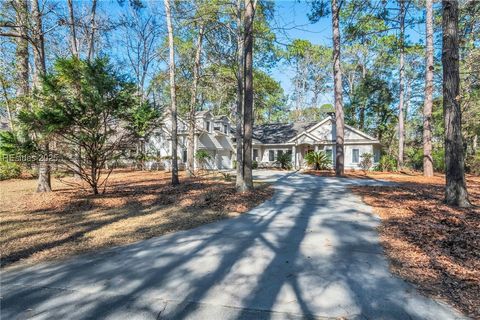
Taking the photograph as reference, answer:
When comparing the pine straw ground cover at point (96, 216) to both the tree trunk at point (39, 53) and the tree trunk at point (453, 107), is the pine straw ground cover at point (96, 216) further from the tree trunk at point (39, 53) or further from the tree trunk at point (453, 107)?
the tree trunk at point (453, 107)

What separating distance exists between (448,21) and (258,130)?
25395 millimetres

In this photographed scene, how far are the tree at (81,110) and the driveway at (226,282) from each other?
5.22m

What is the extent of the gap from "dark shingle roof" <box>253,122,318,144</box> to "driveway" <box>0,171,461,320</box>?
24029mm

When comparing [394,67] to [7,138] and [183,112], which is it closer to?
[183,112]

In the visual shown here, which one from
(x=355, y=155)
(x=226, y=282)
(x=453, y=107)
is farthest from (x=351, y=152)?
(x=226, y=282)

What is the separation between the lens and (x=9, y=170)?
1677 cm

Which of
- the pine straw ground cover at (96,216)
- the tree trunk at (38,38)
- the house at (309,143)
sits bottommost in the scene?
the pine straw ground cover at (96,216)

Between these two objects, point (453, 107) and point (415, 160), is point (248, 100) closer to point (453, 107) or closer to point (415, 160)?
point (453, 107)

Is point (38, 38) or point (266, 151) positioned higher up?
point (38, 38)

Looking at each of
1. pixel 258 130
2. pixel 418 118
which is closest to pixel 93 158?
pixel 258 130

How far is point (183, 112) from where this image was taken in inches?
1203

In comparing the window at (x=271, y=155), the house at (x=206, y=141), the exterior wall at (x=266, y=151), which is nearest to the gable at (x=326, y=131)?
the exterior wall at (x=266, y=151)

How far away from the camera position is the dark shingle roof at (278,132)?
29.4 metres

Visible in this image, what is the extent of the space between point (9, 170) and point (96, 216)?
13.9 m
